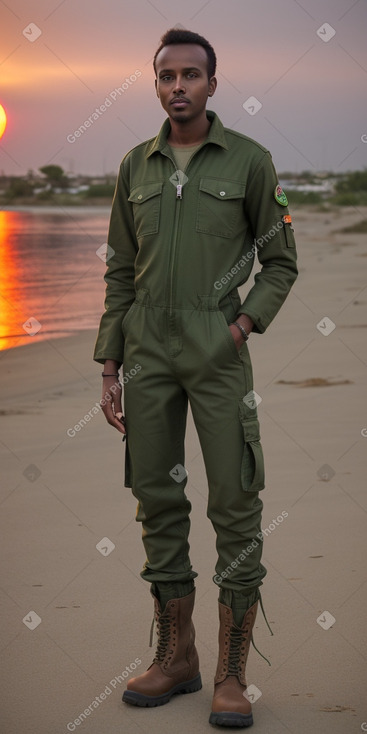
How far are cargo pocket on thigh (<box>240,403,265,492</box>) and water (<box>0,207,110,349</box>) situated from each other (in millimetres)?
6534

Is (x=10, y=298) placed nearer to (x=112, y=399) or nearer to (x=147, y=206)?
(x=112, y=399)

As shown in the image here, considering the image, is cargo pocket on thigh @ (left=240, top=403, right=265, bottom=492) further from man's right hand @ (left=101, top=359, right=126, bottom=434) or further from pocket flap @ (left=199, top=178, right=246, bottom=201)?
pocket flap @ (left=199, top=178, right=246, bottom=201)

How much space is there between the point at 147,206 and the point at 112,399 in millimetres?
596

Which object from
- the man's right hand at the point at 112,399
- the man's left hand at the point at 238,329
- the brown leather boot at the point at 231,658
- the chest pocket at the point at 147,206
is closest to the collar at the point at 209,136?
the chest pocket at the point at 147,206

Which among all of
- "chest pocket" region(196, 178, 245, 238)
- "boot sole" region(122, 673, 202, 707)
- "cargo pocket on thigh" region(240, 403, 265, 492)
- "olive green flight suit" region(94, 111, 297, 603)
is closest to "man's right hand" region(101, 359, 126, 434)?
"olive green flight suit" region(94, 111, 297, 603)

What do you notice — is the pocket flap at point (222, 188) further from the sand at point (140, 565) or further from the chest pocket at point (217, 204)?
the sand at point (140, 565)

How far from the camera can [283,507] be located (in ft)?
14.7

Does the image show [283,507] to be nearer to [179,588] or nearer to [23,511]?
[23,511]

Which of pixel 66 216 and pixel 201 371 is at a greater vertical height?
pixel 201 371

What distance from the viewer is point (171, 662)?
10.1ft

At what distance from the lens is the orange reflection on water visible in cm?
990

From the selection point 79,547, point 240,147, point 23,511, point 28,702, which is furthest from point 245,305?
point 23,511

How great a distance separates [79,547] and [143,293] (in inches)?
59.9

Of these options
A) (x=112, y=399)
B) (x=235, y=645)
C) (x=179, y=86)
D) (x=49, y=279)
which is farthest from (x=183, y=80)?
(x=49, y=279)
